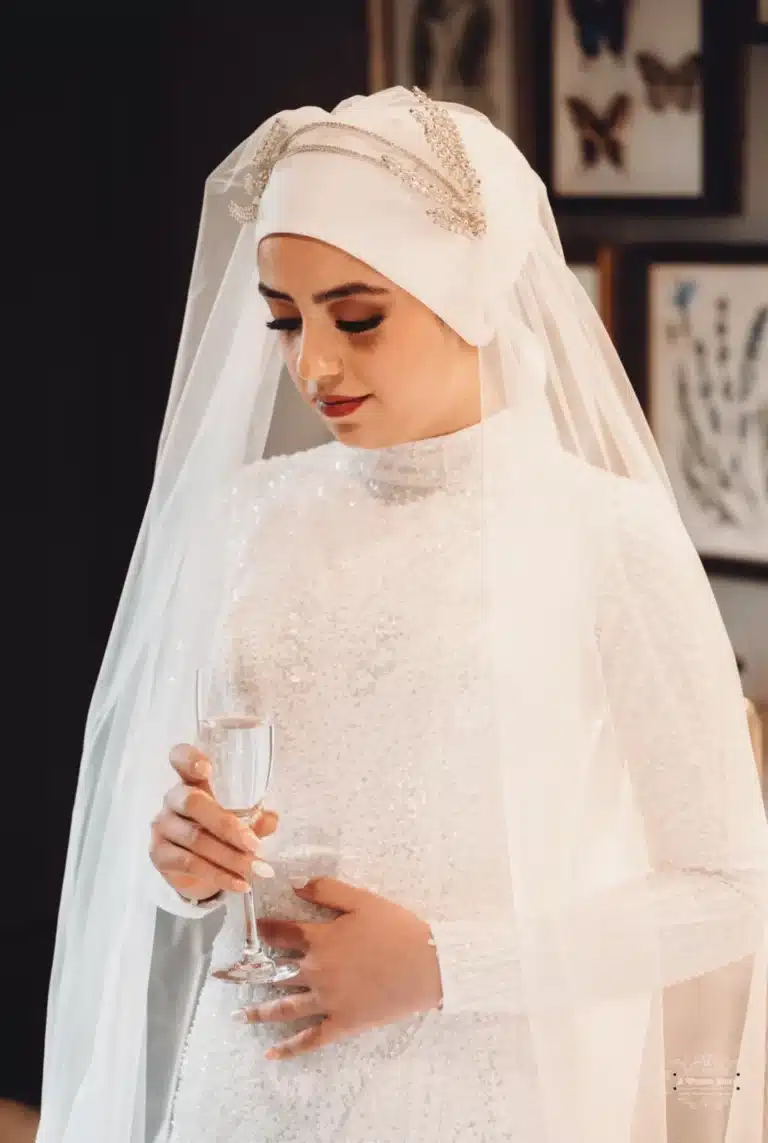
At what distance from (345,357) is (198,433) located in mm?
339

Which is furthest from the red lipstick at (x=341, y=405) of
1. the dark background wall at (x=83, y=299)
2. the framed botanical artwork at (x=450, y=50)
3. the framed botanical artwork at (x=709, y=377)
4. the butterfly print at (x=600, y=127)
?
the dark background wall at (x=83, y=299)

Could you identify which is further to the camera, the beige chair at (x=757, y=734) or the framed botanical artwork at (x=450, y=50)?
the framed botanical artwork at (x=450, y=50)

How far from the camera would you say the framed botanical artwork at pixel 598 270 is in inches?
100

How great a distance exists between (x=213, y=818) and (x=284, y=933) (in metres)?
0.13

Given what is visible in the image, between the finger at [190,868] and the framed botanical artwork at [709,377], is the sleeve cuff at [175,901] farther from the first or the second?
the framed botanical artwork at [709,377]

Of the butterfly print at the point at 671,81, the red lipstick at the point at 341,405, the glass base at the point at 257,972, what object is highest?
the butterfly print at the point at 671,81

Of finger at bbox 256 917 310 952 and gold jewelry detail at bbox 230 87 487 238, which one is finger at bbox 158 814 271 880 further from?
gold jewelry detail at bbox 230 87 487 238

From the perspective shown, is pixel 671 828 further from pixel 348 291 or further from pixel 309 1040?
pixel 348 291

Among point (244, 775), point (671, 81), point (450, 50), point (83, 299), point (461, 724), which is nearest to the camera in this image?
point (244, 775)

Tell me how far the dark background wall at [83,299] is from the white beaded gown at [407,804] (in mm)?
1514

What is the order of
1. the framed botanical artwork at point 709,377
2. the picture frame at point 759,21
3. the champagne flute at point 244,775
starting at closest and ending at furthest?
1. the champagne flute at point 244,775
2. the picture frame at point 759,21
3. the framed botanical artwork at point 709,377

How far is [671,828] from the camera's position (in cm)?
131
